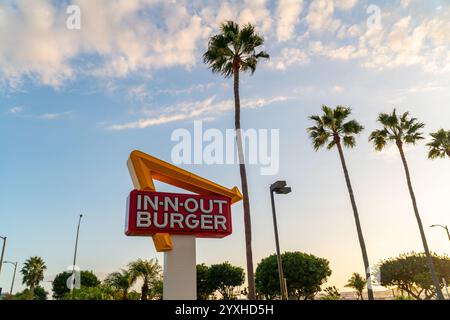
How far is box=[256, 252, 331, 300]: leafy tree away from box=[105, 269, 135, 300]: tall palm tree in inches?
1168

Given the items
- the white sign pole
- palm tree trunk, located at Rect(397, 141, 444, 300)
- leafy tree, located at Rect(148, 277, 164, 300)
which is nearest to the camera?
the white sign pole

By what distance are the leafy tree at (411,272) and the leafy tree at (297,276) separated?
10.2 metres

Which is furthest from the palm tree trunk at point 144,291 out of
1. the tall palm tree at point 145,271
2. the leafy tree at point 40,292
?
the leafy tree at point 40,292

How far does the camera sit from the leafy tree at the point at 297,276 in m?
61.4

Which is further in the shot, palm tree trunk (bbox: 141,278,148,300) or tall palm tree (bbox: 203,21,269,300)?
palm tree trunk (bbox: 141,278,148,300)

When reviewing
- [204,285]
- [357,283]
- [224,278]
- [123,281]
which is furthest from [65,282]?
[357,283]

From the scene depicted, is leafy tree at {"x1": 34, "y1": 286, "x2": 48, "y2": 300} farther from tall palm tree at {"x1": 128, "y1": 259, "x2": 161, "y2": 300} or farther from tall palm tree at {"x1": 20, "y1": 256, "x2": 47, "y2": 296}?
tall palm tree at {"x1": 128, "y1": 259, "x2": 161, "y2": 300}

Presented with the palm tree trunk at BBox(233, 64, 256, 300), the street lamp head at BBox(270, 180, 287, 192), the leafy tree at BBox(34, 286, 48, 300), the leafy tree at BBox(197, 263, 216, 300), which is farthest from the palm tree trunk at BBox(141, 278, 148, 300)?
the leafy tree at BBox(34, 286, 48, 300)

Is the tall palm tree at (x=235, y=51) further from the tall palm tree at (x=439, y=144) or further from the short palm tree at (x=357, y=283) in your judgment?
the short palm tree at (x=357, y=283)

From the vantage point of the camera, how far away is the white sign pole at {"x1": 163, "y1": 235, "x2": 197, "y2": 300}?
39.0ft

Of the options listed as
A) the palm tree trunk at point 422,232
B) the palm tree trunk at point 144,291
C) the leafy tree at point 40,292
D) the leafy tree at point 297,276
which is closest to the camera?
the palm tree trunk at point 422,232

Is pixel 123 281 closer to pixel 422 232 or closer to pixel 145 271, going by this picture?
pixel 145 271

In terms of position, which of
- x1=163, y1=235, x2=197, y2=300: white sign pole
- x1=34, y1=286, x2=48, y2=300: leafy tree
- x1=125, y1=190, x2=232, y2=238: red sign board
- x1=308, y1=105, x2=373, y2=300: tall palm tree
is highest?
x1=308, y1=105, x2=373, y2=300: tall palm tree
